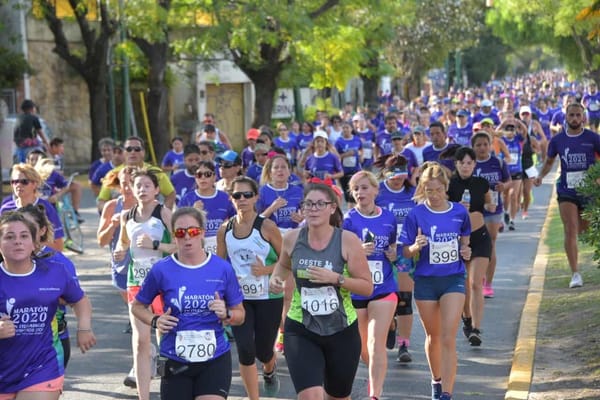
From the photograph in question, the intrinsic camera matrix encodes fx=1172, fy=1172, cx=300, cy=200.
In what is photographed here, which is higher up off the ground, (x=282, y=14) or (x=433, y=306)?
(x=282, y=14)

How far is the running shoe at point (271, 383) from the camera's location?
28.8 ft

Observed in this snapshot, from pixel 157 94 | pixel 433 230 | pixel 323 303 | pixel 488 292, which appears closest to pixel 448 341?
pixel 433 230

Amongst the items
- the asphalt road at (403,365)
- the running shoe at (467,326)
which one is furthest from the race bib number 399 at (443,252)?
the running shoe at (467,326)

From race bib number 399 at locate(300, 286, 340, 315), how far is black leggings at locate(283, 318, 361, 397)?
0.13 m

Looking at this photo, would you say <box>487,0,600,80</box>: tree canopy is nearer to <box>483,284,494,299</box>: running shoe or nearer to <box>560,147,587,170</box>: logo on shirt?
<box>560,147,587,170</box>: logo on shirt

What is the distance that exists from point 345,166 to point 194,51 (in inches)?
415

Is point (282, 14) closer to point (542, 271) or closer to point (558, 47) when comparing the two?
point (542, 271)

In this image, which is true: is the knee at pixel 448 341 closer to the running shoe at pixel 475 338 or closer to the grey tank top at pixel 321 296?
the grey tank top at pixel 321 296

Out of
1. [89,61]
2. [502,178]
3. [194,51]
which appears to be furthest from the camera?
[89,61]

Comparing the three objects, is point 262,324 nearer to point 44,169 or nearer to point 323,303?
point 323,303

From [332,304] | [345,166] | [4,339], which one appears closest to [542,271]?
[345,166]

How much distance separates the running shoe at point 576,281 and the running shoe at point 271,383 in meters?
5.11

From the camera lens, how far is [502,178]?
12109mm

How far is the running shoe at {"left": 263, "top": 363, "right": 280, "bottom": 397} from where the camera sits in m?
8.77
